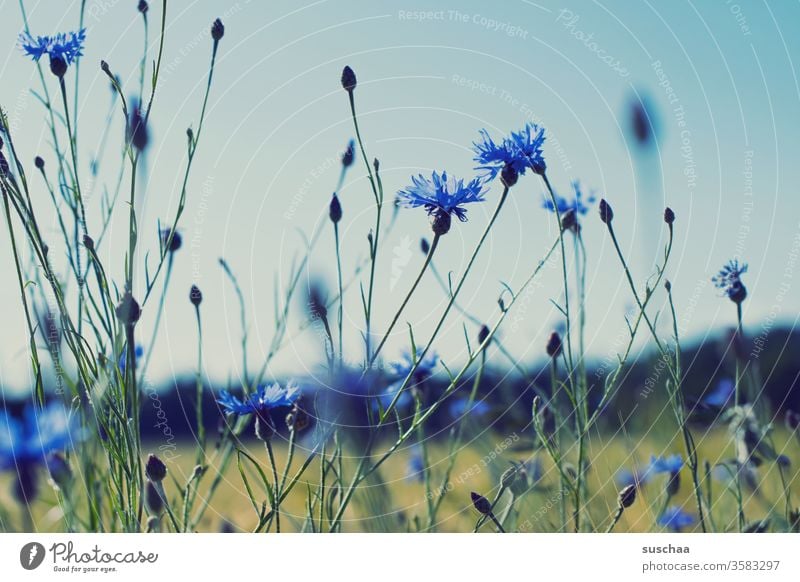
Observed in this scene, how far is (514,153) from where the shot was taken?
613 millimetres

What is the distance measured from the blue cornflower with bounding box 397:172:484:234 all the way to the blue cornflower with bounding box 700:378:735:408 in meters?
0.43

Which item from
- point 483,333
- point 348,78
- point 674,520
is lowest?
point 674,520

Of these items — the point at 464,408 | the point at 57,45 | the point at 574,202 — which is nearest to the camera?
the point at 57,45

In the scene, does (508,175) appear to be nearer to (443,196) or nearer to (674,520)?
(443,196)

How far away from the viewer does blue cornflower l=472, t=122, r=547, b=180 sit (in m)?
0.61

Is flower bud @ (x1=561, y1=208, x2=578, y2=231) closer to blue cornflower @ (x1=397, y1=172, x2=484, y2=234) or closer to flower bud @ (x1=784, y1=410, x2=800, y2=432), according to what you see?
blue cornflower @ (x1=397, y1=172, x2=484, y2=234)

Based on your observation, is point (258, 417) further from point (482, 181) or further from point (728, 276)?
point (728, 276)

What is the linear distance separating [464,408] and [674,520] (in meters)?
0.25

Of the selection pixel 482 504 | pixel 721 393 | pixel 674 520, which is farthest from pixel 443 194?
pixel 721 393

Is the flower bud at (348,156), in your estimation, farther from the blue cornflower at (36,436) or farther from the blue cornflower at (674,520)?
the blue cornflower at (674,520)

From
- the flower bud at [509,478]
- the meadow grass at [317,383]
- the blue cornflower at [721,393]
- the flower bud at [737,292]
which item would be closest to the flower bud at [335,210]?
the meadow grass at [317,383]

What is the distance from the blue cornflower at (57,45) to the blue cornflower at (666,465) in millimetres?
643

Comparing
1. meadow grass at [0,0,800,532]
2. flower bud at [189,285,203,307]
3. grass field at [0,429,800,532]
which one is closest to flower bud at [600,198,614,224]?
meadow grass at [0,0,800,532]
